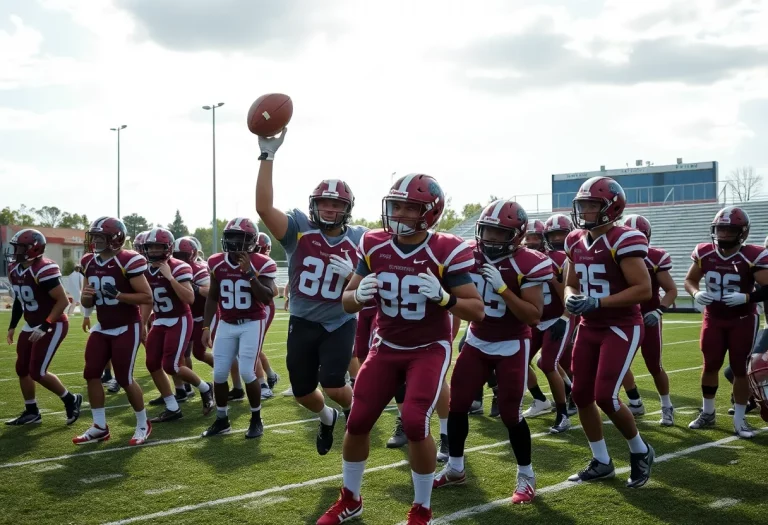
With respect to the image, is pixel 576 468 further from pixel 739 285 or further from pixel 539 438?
pixel 739 285

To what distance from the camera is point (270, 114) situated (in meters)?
4.76

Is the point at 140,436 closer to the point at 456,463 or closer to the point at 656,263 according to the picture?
the point at 456,463

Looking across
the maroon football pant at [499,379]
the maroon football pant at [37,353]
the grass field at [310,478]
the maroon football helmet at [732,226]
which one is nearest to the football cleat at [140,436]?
the grass field at [310,478]

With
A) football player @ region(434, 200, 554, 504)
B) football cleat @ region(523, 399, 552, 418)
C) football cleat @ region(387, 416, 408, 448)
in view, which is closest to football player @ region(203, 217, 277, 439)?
football cleat @ region(387, 416, 408, 448)

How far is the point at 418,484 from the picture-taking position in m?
4.08

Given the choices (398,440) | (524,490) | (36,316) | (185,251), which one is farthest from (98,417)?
(524,490)

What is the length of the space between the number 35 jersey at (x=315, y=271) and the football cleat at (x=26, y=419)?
3.39m

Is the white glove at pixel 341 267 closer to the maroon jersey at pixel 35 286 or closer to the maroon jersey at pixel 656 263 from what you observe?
the maroon jersey at pixel 656 263

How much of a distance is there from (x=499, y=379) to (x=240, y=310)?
2.78m

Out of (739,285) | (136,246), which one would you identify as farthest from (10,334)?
(739,285)

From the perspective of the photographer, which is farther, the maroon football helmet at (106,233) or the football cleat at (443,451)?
the maroon football helmet at (106,233)

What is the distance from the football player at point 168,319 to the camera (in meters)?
7.38

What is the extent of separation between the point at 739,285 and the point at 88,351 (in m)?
5.43

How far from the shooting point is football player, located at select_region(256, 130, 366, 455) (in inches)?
209
